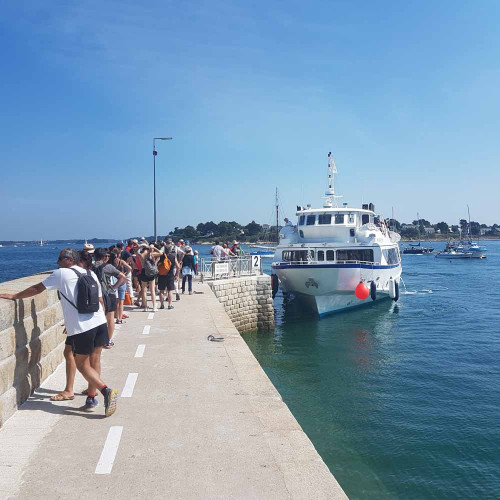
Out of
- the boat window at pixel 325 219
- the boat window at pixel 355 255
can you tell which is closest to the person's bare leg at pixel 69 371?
the boat window at pixel 355 255

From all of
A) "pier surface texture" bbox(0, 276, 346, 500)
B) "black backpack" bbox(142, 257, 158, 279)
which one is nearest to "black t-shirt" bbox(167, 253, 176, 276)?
"black backpack" bbox(142, 257, 158, 279)

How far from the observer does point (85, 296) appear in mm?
5328

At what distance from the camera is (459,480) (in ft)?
25.1

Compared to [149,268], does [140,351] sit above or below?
below

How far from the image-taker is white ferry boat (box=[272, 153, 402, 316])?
22.2m

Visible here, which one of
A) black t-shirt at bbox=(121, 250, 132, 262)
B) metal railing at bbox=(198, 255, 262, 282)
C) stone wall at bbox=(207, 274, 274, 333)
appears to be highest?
black t-shirt at bbox=(121, 250, 132, 262)

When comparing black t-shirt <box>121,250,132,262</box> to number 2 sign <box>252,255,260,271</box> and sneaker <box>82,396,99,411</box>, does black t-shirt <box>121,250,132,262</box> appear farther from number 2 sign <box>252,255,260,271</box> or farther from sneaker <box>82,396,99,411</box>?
number 2 sign <box>252,255,260,271</box>

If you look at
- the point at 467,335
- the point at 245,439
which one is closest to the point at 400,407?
the point at 245,439

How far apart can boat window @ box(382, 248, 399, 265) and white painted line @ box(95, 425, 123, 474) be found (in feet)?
71.4

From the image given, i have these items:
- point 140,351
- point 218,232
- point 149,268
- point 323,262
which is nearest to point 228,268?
point 323,262

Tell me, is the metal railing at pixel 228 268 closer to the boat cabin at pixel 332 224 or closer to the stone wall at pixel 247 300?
the stone wall at pixel 247 300

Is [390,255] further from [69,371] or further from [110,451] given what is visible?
[110,451]

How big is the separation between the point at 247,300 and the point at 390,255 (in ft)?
34.8

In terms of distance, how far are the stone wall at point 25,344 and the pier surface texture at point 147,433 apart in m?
0.01
